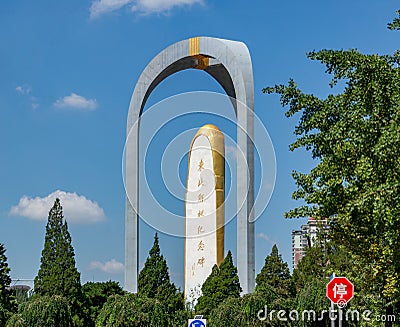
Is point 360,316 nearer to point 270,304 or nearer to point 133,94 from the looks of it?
point 270,304

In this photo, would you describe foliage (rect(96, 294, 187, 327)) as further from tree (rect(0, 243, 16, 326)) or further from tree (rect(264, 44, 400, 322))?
tree (rect(264, 44, 400, 322))

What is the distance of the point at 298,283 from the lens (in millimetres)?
20672

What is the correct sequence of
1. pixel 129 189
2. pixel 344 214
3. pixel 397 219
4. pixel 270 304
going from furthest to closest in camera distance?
pixel 129 189
pixel 270 304
pixel 344 214
pixel 397 219

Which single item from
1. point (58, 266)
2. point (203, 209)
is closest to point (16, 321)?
point (58, 266)

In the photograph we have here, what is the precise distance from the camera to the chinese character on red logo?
8.44m

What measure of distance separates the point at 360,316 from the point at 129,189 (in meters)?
7.23

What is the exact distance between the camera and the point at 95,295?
17062 millimetres

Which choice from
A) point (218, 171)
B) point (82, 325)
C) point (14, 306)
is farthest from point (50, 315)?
point (218, 171)

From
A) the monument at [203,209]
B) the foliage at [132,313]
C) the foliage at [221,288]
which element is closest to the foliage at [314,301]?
the foliage at [221,288]

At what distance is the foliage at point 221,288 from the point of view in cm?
1667

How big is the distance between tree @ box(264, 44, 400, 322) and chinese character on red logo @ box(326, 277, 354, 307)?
0.62m

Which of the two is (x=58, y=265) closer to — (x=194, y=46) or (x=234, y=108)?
(x=234, y=108)

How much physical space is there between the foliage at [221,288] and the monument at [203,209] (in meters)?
2.71

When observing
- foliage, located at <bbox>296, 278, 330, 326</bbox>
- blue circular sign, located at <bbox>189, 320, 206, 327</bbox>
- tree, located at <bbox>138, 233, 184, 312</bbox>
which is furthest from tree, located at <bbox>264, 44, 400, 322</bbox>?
tree, located at <bbox>138, 233, 184, 312</bbox>
